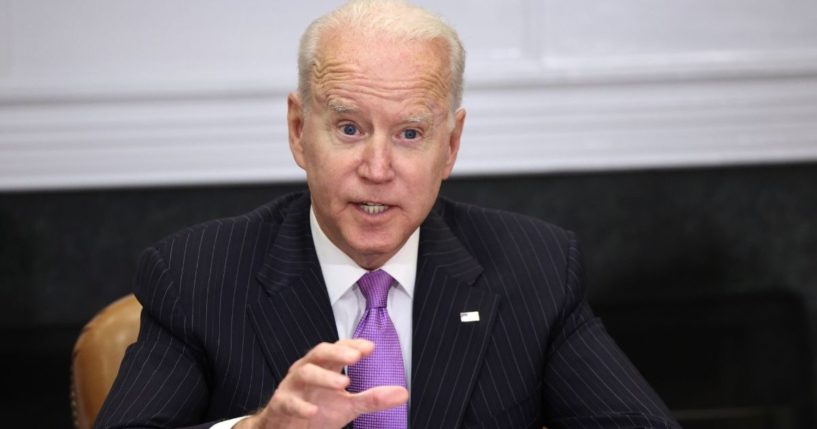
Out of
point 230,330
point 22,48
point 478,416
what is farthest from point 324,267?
point 22,48

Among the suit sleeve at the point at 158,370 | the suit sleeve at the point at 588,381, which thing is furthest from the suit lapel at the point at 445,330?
the suit sleeve at the point at 158,370

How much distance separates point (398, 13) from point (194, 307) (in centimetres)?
64

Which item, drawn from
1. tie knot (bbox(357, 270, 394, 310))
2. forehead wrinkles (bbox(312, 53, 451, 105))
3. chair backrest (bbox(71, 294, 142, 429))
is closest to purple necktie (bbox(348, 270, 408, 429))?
tie knot (bbox(357, 270, 394, 310))

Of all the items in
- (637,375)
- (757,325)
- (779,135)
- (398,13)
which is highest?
(398,13)

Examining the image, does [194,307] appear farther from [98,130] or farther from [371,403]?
[98,130]

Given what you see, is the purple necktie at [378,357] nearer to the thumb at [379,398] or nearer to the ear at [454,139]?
the ear at [454,139]

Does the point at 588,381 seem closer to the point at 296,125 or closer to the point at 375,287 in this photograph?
the point at 375,287

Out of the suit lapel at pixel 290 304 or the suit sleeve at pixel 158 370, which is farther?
the suit lapel at pixel 290 304

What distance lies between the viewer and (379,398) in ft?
5.70

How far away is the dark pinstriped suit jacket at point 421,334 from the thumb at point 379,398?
36cm

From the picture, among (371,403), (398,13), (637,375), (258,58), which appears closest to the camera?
(371,403)

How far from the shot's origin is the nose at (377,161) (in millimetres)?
2023

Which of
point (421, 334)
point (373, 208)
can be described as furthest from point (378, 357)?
point (373, 208)

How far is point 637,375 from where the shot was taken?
221 centimetres
